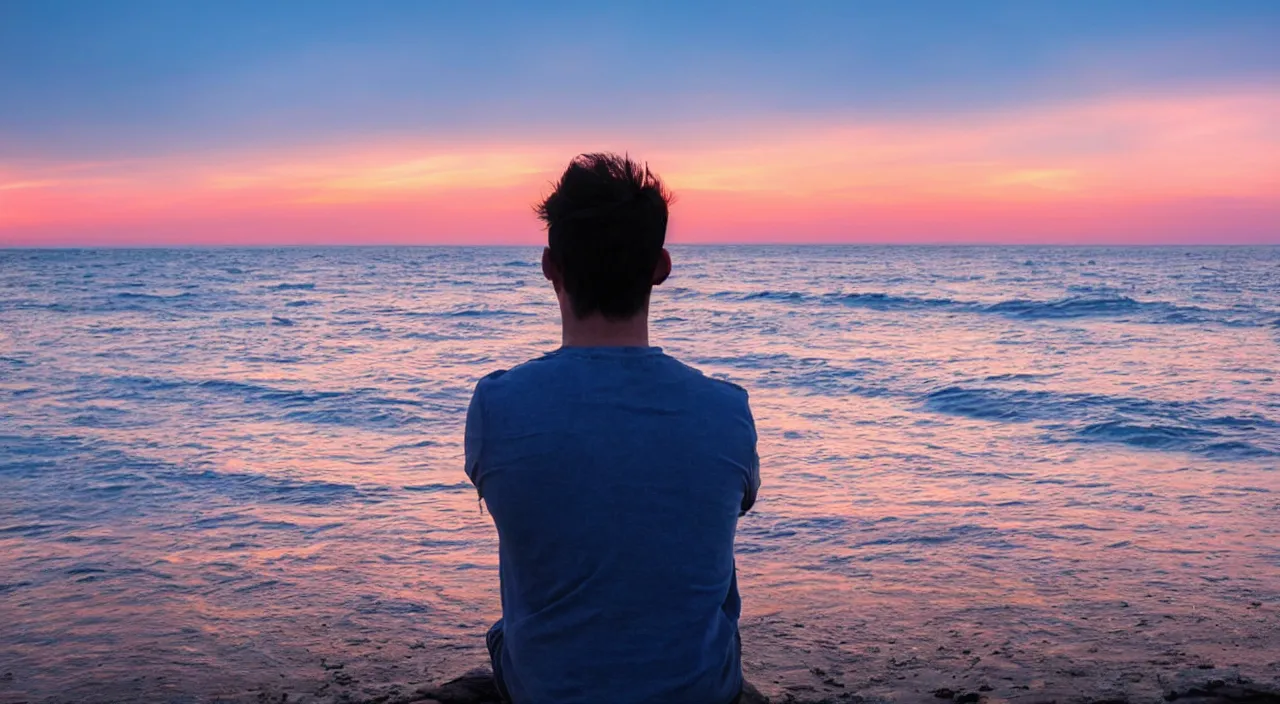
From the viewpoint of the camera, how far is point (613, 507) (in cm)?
190

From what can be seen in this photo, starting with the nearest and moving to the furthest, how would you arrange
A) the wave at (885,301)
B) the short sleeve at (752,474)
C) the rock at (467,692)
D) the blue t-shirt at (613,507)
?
the blue t-shirt at (613,507), the short sleeve at (752,474), the rock at (467,692), the wave at (885,301)

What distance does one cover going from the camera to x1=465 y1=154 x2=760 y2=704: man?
6.25ft

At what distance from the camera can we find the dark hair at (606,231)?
200 centimetres

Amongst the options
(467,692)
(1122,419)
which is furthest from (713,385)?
(1122,419)

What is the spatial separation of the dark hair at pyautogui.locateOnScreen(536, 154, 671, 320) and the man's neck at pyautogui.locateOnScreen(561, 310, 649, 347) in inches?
0.6

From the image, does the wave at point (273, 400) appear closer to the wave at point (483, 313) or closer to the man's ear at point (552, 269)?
the man's ear at point (552, 269)

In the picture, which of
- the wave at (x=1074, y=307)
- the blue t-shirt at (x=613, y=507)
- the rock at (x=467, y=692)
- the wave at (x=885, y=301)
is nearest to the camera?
the blue t-shirt at (x=613, y=507)

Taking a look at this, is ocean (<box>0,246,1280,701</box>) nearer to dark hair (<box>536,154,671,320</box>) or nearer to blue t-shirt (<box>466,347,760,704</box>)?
blue t-shirt (<box>466,347,760,704</box>)

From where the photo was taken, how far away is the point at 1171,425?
1100 centimetres

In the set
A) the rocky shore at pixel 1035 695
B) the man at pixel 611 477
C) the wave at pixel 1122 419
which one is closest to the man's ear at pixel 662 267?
the man at pixel 611 477

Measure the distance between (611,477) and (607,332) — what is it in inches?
13.1

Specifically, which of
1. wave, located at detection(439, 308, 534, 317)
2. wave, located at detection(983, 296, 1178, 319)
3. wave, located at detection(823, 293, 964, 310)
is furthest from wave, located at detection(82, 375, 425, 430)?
wave, located at detection(823, 293, 964, 310)

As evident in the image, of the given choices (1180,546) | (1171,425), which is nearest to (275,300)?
(1171,425)

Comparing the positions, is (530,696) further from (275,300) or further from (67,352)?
(275,300)
